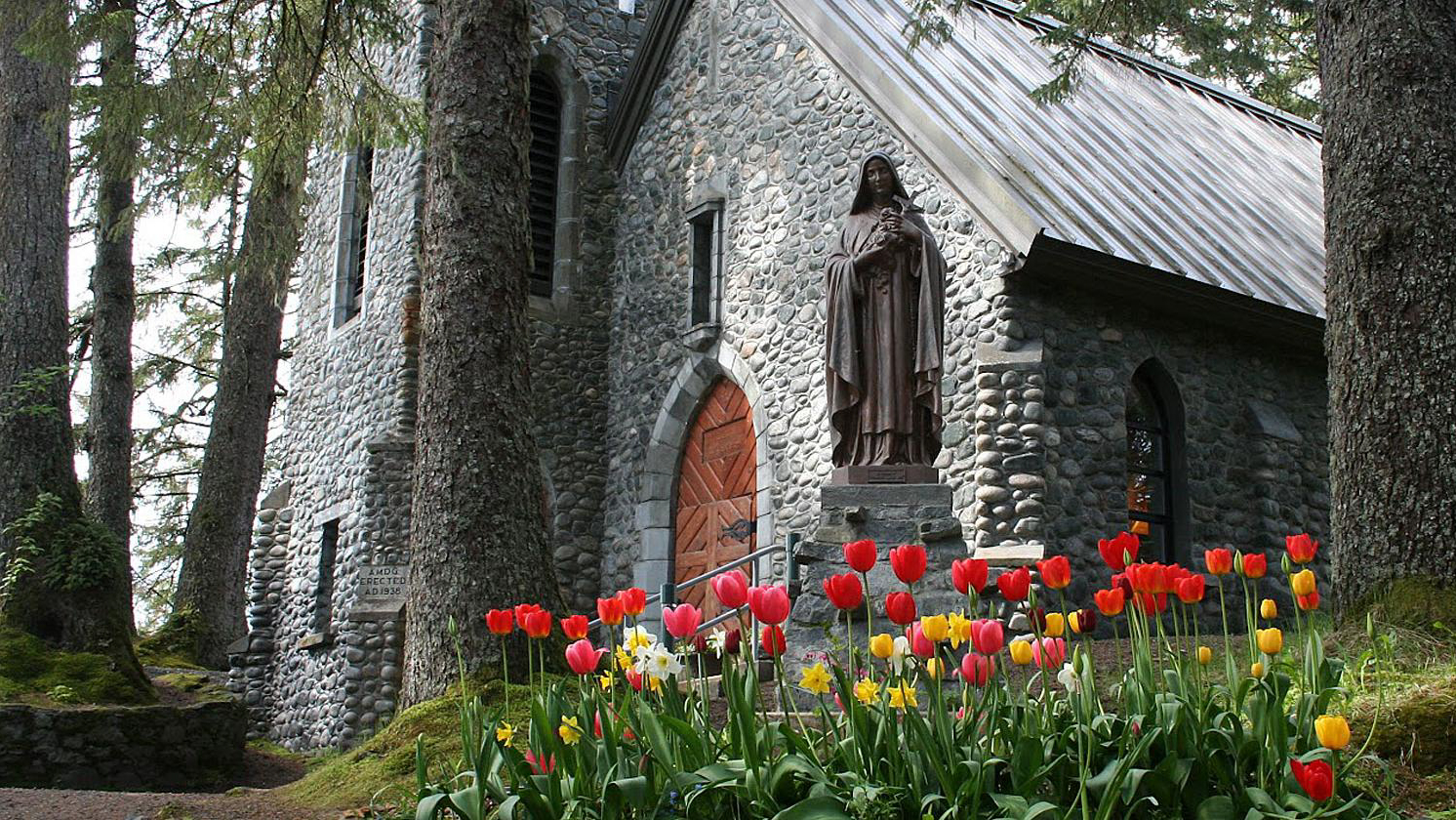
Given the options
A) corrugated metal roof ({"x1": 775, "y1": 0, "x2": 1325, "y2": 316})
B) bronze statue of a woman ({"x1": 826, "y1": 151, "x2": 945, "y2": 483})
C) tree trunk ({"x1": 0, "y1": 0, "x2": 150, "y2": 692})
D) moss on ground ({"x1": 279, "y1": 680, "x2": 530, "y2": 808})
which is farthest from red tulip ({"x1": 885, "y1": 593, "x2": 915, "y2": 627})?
tree trunk ({"x1": 0, "y1": 0, "x2": 150, "y2": 692})

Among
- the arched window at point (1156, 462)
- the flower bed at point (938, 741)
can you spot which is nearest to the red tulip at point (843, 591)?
the flower bed at point (938, 741)

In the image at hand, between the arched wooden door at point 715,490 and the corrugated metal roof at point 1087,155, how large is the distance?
3449 millimetres

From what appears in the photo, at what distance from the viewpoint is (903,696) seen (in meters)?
3.57

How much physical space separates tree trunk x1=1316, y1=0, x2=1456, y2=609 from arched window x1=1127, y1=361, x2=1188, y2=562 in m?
5.85

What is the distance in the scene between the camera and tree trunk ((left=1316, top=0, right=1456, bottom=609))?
595 centimetres

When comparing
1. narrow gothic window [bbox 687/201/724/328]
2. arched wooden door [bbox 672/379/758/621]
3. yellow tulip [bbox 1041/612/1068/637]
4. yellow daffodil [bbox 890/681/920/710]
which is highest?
narrow gothic window [bbox 687/201/724/328]

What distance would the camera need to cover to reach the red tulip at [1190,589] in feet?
12.0

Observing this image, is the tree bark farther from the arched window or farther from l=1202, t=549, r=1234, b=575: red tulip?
l=1202, t=549, r=1234, b=575: red tulip

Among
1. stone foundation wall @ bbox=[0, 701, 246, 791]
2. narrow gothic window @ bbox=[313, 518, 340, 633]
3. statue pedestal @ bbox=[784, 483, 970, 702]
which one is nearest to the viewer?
statue pedestal @ bbox=[784, 483, 970, 702]

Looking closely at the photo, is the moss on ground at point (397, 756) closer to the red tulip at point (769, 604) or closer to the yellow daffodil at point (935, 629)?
the red tulip at point (769, 604)

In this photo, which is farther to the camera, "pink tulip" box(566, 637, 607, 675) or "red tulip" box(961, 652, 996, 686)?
"pink tulip" box(566, 637, 607, 675)

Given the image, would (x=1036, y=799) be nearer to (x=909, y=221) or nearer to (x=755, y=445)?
(x=909, y=221)

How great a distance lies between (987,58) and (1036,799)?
1242 cm

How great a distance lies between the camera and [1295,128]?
64.6 ft
